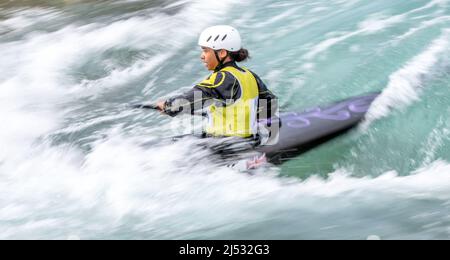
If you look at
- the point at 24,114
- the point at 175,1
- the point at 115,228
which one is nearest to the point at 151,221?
the point at 115,228

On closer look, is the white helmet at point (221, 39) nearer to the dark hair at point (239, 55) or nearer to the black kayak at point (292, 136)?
the dark hair at point (239, 55)

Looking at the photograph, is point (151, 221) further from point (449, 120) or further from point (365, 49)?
point (365, 49)

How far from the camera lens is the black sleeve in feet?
17.1

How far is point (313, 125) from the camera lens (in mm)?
6352

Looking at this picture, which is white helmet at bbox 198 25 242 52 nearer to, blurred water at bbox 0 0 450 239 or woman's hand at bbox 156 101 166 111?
woman's hand at bbox 156 101 166 111

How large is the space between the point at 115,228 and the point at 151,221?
1.00 ft

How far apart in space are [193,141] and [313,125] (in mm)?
1288

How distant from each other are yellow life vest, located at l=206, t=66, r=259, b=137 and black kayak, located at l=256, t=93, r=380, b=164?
272mm

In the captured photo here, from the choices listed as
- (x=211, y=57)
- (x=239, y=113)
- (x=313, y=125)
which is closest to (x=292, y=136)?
(x=313, y=125)

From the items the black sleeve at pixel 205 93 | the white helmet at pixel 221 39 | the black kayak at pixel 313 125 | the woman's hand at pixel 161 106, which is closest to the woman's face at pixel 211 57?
the white helmet at pixel 221 39

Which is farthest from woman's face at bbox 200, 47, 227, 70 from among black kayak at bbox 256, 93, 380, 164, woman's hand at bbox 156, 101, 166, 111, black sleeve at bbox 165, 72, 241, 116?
black kayak at bbox 256, 93, 380, 164

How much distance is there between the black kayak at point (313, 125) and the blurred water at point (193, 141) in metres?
0.09

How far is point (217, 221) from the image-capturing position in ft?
17.2

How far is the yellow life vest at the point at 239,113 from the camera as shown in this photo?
5.33 metres
